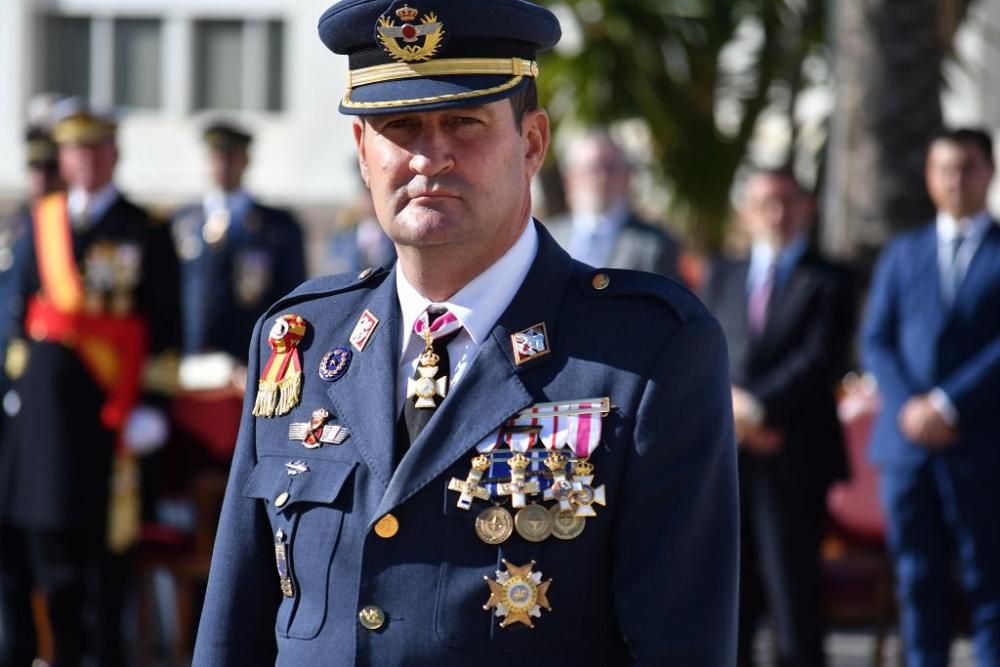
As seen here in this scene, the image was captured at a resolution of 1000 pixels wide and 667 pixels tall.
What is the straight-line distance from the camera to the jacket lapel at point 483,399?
102 inches

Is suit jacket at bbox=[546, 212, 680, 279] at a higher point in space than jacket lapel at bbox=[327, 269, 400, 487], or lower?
higher

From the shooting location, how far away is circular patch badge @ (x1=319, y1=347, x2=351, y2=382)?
9.12ft

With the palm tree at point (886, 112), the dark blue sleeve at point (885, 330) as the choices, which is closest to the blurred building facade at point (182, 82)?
the palm tree at point (886, 112)

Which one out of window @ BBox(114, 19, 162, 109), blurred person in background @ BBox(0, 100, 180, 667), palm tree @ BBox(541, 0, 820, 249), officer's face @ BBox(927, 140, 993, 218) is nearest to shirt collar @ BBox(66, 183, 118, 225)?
blurred person in background @ BBox(0, 100, 180, 667)

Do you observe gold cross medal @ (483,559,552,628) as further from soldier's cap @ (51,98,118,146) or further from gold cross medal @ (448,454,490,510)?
soldier's cap @ (51,98,118,146)

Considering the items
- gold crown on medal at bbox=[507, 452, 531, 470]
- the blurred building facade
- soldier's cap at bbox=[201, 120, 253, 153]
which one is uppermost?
the blurred building facade

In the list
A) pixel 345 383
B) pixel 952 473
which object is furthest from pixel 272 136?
pixel 345 383

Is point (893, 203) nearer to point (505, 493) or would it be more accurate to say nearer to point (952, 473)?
point (952, 473)

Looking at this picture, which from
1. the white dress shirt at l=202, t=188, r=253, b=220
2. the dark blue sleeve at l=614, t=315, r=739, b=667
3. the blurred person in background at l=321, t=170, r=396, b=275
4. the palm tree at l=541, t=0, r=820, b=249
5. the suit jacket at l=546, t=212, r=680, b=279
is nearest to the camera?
the dark blue sleeve at l=614, t=315, r=739, b=667

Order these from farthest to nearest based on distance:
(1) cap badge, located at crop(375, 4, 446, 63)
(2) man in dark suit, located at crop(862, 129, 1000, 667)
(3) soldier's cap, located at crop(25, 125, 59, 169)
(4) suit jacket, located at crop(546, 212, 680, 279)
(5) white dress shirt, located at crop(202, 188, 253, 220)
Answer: (5) white dress shirt, located at crop(202, 188, 253, 220) → (3) soldier's cap, located at crop(25, 125, 59, 169) → (4) suit jacket, located at crop(546, 212, 680, 279) → (2) man in dark suit, located at crop(862, 129, 1000, 667) → (1) cap badge, located at crop(375, 4, 446, 63)

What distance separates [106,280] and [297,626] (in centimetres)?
456

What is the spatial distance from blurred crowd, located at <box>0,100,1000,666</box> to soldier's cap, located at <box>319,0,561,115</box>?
4008 millimetres

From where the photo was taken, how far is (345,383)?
2758 millimetres

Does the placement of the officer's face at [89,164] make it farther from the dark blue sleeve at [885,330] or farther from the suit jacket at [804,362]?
the dark blue sleeve at [885,330]
